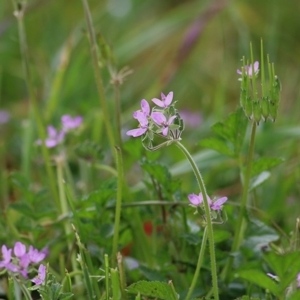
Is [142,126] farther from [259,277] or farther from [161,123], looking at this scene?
[259,277]

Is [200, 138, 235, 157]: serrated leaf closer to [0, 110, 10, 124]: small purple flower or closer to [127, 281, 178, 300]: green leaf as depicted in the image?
[127, 281, 178, 300]: green leaf

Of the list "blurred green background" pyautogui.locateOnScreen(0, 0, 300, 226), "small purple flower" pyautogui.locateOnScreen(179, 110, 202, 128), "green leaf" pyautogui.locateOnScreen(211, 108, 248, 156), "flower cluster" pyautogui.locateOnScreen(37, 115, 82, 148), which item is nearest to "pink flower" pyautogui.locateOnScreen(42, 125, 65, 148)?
"flower cluster" pyautogui.locateOnScreen(37, 115, 82, 148)

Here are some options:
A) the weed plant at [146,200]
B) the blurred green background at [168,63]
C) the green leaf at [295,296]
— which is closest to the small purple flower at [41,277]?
the weed plant at [146,200]

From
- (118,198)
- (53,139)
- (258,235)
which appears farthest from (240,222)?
(53,139)

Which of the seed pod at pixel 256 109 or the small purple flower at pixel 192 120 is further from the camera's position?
the small purple flower at pixel 192 120

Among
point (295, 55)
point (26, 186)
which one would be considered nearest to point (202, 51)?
point (295, 55)

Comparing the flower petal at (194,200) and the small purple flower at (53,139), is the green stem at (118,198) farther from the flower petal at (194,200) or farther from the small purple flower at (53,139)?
the small purple flower at (53,139)

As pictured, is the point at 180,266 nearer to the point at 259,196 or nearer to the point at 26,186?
the point at 26,186
